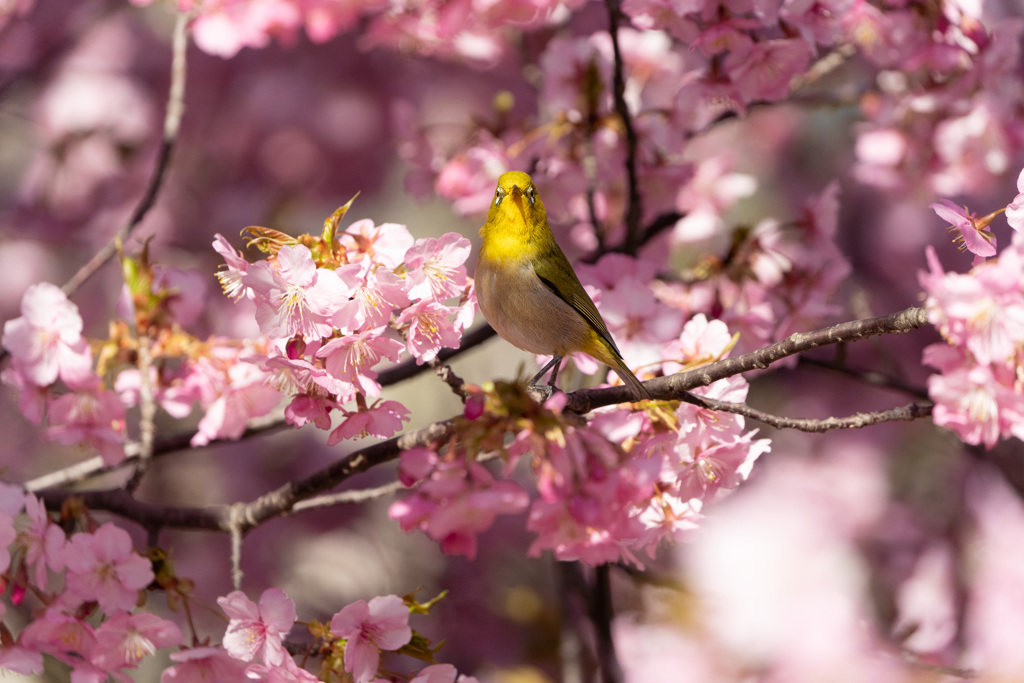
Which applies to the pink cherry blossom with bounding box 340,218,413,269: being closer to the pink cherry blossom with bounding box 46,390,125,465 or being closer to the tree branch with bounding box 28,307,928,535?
the tree branch with bounding box 28,307,928,535

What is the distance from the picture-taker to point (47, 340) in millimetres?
1346

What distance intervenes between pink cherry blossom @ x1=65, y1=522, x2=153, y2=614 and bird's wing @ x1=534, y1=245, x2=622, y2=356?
2.35 ft

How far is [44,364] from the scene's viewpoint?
1349 mm

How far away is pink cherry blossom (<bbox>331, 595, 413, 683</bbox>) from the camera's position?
3.44ft

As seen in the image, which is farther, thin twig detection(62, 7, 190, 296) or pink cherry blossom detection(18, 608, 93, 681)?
thin twig detection(62, 7, 190, 296)

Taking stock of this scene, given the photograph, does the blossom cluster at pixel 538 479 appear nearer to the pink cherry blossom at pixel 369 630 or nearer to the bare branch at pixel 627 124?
the pink cherry blossom at pixel 369 630

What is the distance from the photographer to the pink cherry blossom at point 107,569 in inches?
46.4

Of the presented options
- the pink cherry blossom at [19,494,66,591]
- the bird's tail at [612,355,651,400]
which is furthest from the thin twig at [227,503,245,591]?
the bird's tail at [612,355,651,400]

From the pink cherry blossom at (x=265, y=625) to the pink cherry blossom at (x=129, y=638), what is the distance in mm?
155

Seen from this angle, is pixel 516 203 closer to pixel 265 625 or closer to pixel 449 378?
pixel 449 378

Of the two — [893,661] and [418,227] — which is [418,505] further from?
[418,227]

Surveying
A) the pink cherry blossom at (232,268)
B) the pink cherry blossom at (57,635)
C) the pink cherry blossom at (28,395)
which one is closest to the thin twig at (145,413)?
the pink cherry blossom at (28,395)

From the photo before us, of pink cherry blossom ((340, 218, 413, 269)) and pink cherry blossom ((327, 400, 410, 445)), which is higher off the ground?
pink cherry blossom ((340, 218, 413, 269))

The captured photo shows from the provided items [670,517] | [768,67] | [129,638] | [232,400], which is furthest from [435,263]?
[768,67]
